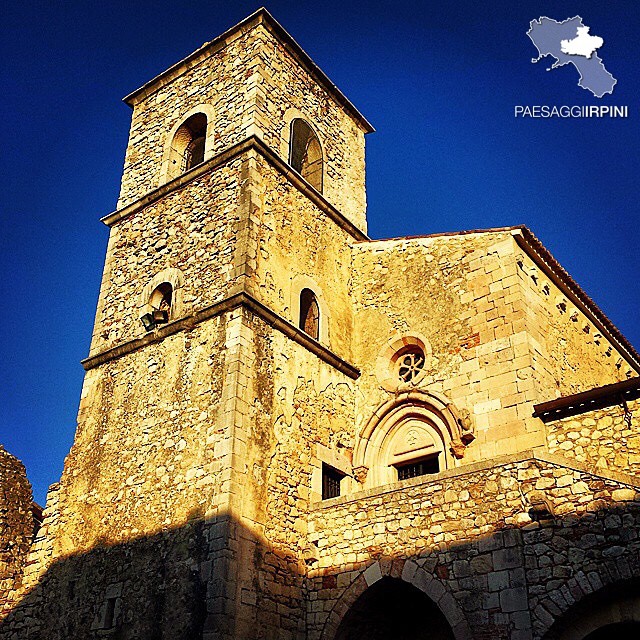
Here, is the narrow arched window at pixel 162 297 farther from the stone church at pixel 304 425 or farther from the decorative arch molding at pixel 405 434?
the decorative arch molding at pixel 405 434

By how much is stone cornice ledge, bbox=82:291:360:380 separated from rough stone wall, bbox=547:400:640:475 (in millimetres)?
3839

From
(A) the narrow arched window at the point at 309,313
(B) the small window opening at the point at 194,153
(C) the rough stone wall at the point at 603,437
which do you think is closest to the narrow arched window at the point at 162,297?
(A) the narrow arched window at the point at 309,313

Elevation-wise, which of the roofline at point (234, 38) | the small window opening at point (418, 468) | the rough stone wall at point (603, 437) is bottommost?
the rough stone wall at point (603, 437)

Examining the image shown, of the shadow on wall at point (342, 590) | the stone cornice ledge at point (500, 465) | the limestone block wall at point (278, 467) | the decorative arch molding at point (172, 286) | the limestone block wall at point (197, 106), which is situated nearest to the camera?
the shadow on wall at point (342, 590)

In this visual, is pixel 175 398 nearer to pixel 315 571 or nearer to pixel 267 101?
pixel 315 571

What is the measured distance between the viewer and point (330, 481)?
12.5m

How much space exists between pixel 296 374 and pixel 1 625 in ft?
20.1

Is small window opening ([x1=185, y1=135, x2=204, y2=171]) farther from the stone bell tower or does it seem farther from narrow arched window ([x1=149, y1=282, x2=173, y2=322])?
narrow arched window ([x1=149, y1=282, x2=173, y2=322])

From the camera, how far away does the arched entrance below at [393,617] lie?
10.6 meters

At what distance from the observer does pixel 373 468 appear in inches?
496

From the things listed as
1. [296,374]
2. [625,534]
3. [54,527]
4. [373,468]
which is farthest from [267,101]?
[625,534]

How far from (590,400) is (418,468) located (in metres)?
3.09

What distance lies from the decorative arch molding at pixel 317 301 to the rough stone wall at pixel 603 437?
417 centimetres

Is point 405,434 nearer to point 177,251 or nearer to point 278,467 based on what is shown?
point 278,467
